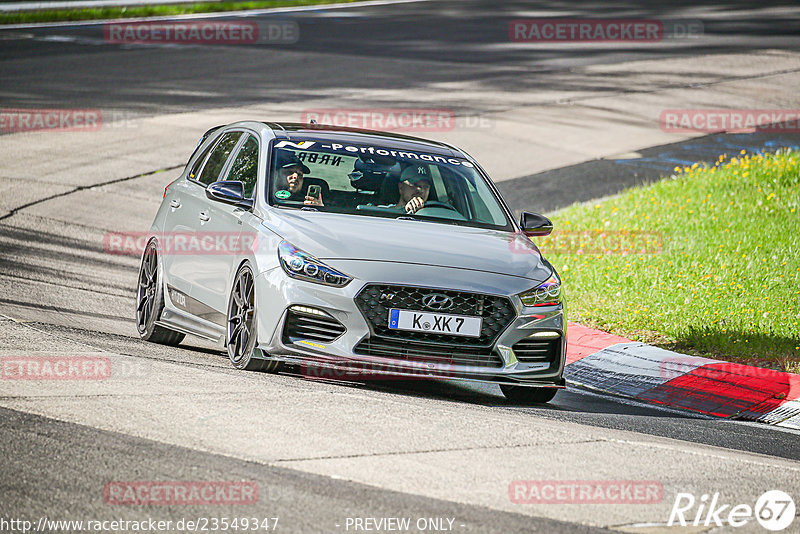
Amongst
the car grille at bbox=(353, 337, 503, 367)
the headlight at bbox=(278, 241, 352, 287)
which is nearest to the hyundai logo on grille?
the car grille at bbox=(353, 337, 503, 367)

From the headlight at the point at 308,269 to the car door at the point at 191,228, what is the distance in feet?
3.86

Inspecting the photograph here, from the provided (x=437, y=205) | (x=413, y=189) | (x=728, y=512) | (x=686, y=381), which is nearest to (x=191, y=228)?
(x=413, y=189)

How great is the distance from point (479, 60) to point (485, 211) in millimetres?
21098

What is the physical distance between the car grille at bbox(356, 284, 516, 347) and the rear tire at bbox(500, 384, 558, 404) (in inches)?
36.4

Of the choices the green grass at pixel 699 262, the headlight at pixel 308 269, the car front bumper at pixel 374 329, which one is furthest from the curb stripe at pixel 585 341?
the headlight at pixel 308 269

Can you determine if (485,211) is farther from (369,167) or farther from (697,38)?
(697,38)

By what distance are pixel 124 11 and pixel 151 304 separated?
27841mm

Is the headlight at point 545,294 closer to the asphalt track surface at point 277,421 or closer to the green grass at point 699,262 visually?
the asphalt track surface at point 277,421

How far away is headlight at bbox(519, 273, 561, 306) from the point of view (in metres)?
7.90

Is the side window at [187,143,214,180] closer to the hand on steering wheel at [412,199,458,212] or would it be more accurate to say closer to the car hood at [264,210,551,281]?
the car hood at [264,210,551,281]

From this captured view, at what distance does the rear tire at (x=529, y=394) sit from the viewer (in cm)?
851

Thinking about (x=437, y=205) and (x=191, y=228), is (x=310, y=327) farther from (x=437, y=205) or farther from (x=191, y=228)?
(x=191, y=228)

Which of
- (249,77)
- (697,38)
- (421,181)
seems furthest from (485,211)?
(697,38)

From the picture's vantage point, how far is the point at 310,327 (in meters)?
7.58
